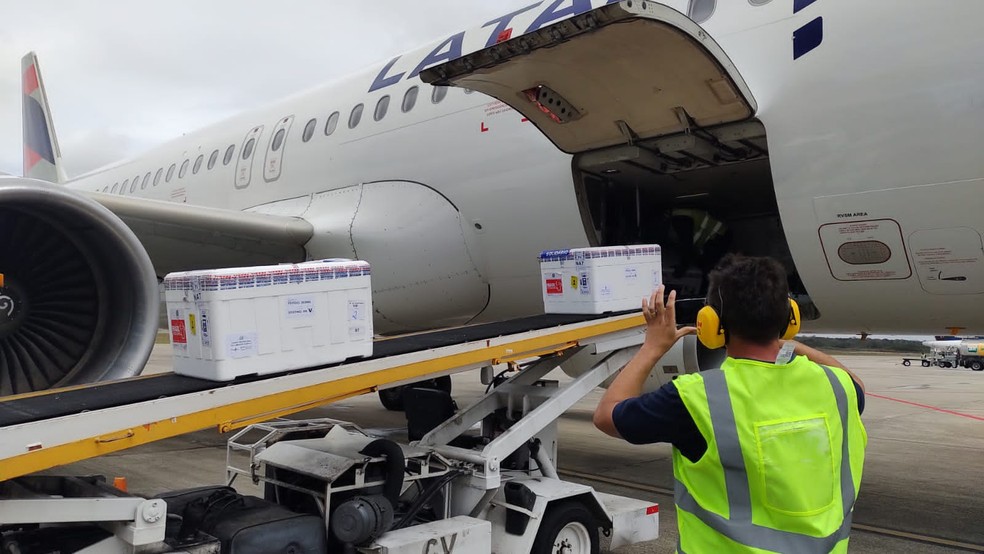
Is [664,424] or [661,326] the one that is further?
[661,326]

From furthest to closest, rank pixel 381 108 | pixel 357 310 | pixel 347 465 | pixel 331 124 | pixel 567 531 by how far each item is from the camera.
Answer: pixel 331 124 < pixel 381 108 < pixel 567 531 < pixel 347 465 < pixel 357 310

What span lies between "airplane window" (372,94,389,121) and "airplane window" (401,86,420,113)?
263 millimetres

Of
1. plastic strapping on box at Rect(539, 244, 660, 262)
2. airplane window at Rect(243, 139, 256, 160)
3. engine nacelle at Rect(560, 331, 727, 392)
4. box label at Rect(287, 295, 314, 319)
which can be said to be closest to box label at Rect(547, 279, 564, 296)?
plastic strapping on box at Rect(539, 244, 660, 262)

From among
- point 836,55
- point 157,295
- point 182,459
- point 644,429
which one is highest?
point 836,55

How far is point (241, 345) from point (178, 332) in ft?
1.26

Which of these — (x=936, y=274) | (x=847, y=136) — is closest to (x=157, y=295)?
(x=847, y=136)

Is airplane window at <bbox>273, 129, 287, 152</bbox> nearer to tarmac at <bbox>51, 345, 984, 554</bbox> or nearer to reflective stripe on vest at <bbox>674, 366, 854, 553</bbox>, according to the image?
tarmac at <bbox>51, 345, 984, 554</bbox>

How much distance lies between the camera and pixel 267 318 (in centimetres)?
318

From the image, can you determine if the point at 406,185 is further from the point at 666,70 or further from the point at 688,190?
the point at 666,70

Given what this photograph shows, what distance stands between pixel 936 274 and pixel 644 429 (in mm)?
3427

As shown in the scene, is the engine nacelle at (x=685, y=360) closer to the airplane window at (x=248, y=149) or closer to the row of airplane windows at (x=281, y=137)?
the row of airplane windows at (x=281, y=137)

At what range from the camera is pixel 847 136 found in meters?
4.49

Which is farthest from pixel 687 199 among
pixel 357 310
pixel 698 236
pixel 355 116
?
pixel 357 310

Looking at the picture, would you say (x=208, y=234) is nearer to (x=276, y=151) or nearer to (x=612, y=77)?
(x=276, y=151)
